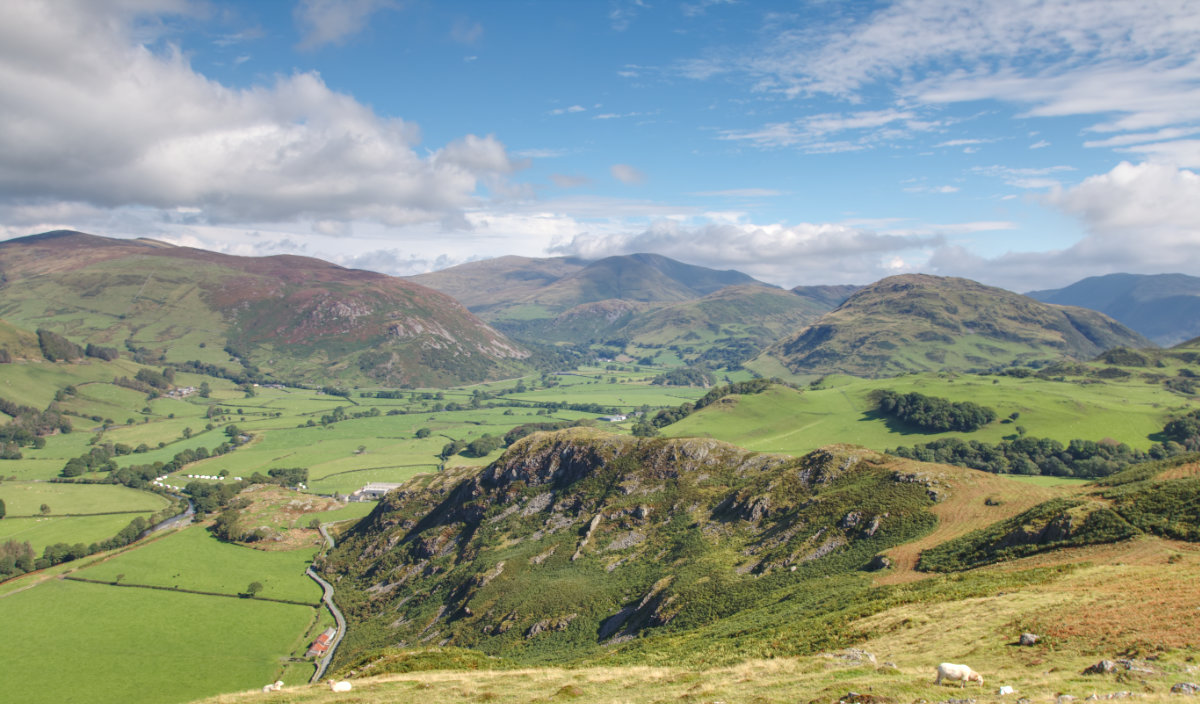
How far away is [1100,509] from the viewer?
56.7m

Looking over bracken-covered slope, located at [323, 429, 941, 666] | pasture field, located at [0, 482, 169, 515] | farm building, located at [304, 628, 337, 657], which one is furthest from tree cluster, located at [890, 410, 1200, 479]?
pasture field, located at [0, 482, 169, 515]

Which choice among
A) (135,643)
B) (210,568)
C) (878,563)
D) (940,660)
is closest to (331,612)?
(135,643)

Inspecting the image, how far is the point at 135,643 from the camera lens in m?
102

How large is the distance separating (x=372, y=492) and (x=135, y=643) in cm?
9051

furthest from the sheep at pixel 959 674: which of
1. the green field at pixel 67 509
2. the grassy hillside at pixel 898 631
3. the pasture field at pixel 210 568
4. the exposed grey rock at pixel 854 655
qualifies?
the green field at pixel 67 509

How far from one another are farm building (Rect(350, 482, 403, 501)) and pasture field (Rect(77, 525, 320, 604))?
4189 cm

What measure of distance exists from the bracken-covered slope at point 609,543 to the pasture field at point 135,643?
14.9 metres

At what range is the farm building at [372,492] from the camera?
18927 centimetres

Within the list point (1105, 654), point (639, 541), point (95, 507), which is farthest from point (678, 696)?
point (95, 507)

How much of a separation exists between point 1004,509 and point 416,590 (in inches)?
3957

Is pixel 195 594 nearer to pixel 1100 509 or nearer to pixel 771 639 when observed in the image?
pixel 771 639

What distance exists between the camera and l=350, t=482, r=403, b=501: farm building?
189275 mm

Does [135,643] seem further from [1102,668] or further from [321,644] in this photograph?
[1102,668]

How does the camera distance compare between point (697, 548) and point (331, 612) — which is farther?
point (331, 612)
